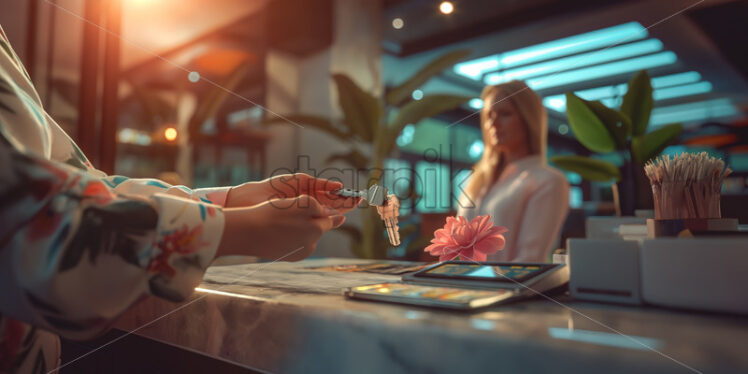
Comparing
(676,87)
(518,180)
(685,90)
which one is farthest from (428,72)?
(685,90)

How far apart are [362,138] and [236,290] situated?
166cm

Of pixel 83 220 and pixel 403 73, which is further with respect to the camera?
pixel 403 73

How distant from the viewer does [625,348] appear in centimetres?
26

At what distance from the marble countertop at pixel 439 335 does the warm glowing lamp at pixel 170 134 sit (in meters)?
2.79

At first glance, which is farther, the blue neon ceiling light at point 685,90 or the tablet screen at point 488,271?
the blue neon ceiling light at point 685,90

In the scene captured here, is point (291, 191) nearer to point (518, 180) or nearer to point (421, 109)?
point (518, 180)

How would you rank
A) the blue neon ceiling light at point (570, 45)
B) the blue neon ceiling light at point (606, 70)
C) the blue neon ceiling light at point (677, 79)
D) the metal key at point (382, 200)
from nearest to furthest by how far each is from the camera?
the metal key at point (382, 200), the blue neon ceiling light at point (570, 45), the blue neon ceiling light at point (606, 70), the blue neon ceiling light at point (677, 79)

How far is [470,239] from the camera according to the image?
63 centimetres

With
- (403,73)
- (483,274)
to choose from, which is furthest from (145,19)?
(483,274)

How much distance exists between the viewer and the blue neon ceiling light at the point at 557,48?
3.27 metres

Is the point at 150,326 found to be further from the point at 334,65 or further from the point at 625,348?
the point at 334,65

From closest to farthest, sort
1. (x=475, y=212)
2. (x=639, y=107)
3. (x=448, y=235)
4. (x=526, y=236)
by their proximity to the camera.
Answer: (x=448, y=235)
(x=639, y=107)
(x=526, y=236)
(x=475, y=212)

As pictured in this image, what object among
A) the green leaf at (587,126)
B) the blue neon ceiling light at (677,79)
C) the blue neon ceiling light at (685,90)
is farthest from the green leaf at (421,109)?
the blue neon ceiling light at (685,90)

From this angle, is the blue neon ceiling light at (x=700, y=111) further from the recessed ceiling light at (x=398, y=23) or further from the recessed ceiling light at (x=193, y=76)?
the recessed ceiling light at (x=193, y=76)
